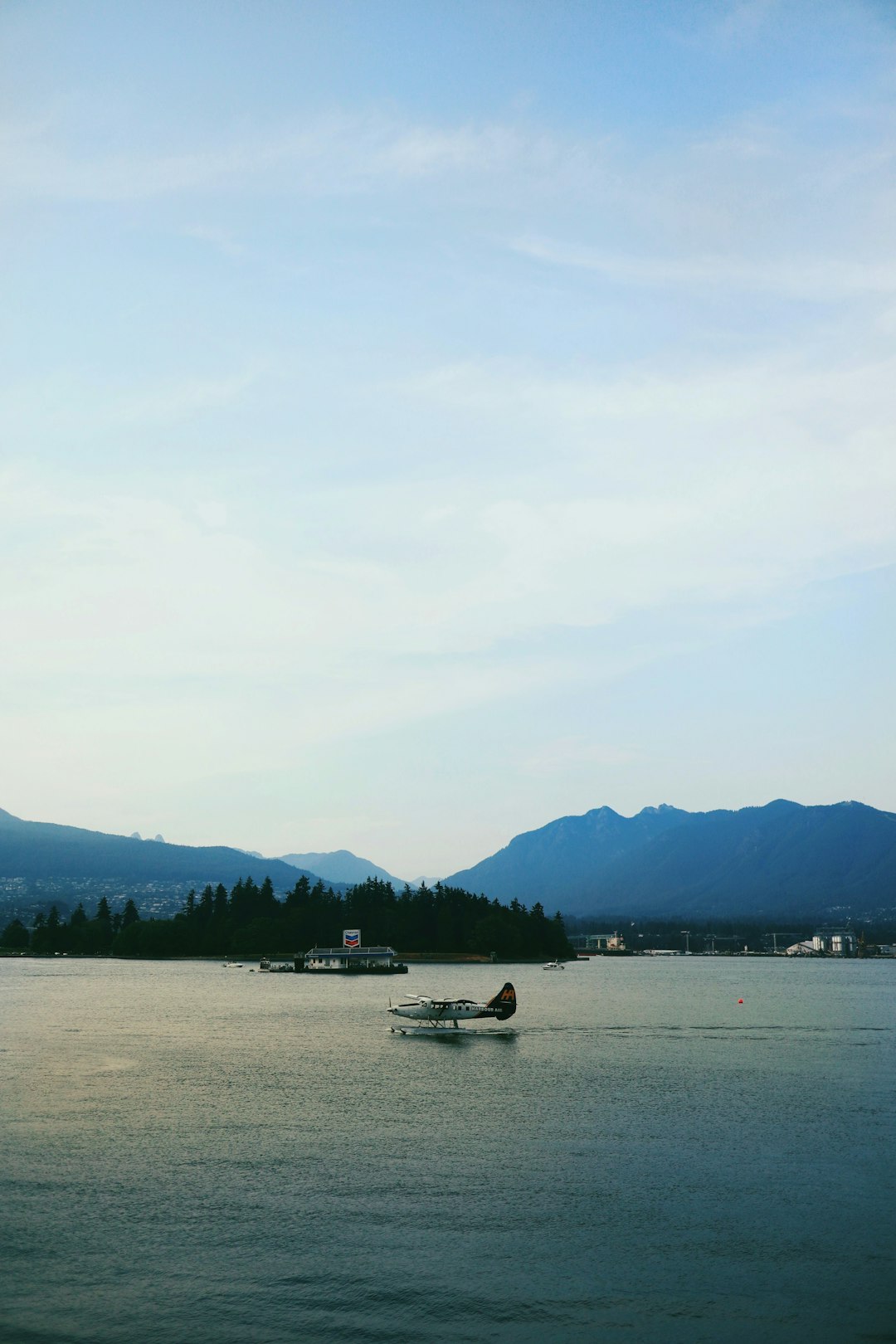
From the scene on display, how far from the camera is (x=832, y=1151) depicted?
192ft

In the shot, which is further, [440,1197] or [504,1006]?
[504,1006]

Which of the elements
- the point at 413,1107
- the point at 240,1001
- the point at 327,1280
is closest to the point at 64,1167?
the point at 327,1280

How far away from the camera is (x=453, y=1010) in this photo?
5037 inches

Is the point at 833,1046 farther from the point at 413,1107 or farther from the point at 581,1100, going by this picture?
the point at 413,1107

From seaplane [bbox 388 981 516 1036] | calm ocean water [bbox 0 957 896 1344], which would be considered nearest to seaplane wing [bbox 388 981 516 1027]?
seaplane [bbox 388 981 516 1036]

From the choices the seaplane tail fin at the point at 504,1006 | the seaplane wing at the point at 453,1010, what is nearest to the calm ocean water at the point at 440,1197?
the seaplane wing at the point at 453,1010

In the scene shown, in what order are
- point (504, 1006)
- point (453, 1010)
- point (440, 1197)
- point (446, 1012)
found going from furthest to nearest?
point (504, 1006), point (453, 1010), point (446, 1012), point (440, 1197)

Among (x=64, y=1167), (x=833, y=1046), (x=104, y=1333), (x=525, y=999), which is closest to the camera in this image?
(x=104, y=1333)

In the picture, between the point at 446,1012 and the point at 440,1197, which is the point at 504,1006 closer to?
the point at 446,1012

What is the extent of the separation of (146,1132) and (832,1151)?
37.5 m

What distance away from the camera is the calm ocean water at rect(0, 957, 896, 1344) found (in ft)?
115

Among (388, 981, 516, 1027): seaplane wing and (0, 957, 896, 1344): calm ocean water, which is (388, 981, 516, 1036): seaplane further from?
(0, 957, 896, 1344): calm ocean water

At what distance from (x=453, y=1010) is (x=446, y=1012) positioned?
1175 mm

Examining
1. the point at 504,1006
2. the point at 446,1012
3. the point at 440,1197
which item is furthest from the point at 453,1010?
the point at 440,1197
